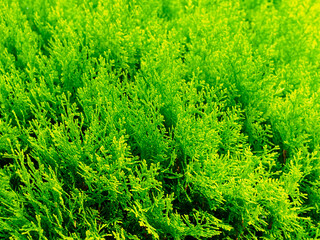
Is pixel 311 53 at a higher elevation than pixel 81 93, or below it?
higher

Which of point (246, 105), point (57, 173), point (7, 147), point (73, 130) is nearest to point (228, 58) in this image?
point (246, 105)

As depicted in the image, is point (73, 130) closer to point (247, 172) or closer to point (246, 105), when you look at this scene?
point (247, 172)

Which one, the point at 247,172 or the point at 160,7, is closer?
the point at 247,172

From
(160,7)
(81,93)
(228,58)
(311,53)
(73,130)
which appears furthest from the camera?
(160,7)

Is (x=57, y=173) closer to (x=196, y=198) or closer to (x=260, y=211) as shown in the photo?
(x=196, y=198)

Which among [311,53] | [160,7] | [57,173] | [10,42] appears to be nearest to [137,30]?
[160,7]

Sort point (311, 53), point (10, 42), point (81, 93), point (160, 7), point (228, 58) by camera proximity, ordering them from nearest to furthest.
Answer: point (81, 93), point (228, 58), point (10, 42), point (311, 53), point (160, 7)

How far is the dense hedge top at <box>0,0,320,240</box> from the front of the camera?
2.25 m

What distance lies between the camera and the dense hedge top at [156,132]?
2.25 meters

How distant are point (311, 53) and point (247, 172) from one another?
6.17 feet

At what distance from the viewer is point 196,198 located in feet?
8.55

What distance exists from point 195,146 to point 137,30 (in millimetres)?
1464

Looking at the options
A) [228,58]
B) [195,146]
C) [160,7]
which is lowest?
[195,146]

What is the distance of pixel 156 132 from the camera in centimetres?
248
